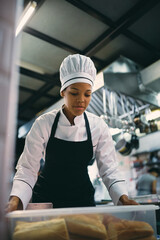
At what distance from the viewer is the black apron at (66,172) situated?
1.19 metres

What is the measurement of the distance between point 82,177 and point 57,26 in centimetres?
173

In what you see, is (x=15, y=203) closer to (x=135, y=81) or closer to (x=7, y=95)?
(x=7, y=95)

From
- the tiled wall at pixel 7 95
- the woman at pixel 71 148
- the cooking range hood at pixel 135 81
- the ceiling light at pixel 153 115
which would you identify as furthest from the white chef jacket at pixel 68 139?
the ceiling light at pixel 153 115

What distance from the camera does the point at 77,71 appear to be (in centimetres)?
117

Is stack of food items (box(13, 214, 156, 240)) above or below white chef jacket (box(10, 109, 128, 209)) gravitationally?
below

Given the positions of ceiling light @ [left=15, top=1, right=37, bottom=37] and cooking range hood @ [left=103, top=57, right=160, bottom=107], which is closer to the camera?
ceiling light @ [left=15, top=1, right=37, bottom=37]

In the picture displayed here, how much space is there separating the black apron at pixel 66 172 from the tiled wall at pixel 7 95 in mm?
876

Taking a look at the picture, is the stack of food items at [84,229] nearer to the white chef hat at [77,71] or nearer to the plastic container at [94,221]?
the plastic container at [94,221]

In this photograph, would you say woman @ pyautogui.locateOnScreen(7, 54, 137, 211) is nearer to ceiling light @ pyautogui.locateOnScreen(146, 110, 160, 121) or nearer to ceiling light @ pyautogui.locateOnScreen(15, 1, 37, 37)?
ceiling light @ pyautogui.locateOnScreen(15, 1, 37, 37)

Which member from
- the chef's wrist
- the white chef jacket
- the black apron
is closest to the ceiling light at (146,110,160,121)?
the white chef jacket

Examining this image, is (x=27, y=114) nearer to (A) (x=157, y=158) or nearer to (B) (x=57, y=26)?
(B) (x=57, y=26)

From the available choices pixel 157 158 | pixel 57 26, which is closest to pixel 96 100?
pixel 57 26

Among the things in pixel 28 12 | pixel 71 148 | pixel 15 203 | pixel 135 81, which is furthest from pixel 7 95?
pixel 135 81

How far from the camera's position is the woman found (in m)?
1.13
